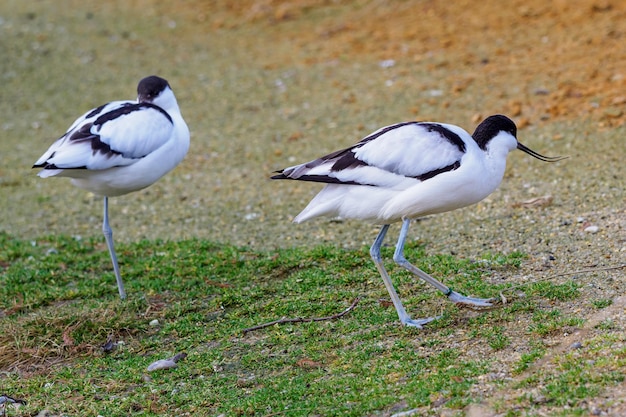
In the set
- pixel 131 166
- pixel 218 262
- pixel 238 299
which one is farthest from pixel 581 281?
pixel 131 166

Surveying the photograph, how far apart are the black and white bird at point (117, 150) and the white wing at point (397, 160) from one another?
1500 mm

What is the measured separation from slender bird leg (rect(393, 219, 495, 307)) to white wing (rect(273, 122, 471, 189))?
0.31m

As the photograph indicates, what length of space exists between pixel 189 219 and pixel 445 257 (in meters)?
2.65

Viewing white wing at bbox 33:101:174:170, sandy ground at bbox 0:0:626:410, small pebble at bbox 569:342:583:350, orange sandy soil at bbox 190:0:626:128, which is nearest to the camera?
small pebble at bbox 569:342:583:350

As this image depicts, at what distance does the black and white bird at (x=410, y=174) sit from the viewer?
4.75m

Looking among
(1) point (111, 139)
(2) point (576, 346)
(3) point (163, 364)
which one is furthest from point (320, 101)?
(2) point (576, 346)

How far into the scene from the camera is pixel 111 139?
5.96 m

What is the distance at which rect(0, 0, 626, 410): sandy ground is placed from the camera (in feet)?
21.7

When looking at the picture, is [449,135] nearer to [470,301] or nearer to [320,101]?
[470,301]

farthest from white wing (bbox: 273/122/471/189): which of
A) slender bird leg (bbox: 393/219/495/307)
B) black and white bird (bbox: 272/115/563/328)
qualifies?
slender bird leg (bbox: 393/219/495/307)

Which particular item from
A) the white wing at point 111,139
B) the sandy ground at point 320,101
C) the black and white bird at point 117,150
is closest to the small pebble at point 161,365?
the black and white bird at point 117,150

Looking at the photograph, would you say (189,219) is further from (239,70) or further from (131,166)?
(239,70)

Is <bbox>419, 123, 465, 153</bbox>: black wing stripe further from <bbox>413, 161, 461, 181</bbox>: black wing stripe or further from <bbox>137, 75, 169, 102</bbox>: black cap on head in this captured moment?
<bbox>137, 75, 169, 102</bbox>: black cap on head

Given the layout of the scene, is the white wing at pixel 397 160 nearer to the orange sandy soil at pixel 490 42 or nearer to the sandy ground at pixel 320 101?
the sandy ground at pixel 320 101
